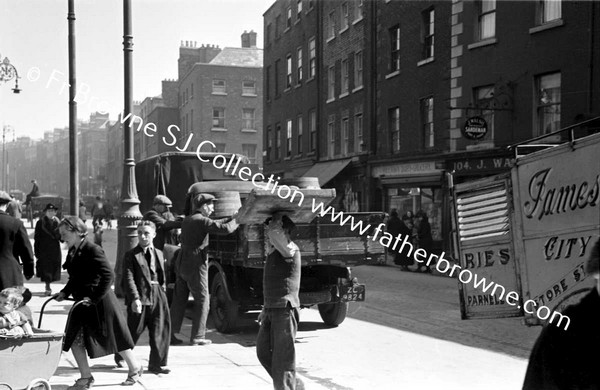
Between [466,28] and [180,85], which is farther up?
[180,85]

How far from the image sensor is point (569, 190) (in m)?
6.18

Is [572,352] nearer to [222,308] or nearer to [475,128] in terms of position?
[222,308]

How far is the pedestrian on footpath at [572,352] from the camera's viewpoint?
267 cm

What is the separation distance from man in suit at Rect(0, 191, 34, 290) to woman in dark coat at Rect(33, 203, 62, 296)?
5.44 metres

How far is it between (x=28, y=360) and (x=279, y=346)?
200 centimetres

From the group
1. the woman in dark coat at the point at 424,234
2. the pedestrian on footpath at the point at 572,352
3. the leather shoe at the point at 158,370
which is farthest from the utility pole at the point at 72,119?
the pedestrian on footpath at the point at 572,352

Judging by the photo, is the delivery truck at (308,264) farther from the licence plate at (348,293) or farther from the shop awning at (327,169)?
the shop awning at (327,169)

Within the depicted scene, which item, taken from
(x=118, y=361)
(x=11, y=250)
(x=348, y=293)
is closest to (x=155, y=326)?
(x=118, y=361)

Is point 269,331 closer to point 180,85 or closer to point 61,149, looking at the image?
point 180,85

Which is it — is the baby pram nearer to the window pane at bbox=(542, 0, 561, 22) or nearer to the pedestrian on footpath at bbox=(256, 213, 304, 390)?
the pedestrian on footpath at bbox=(256, 213, 304, 390)

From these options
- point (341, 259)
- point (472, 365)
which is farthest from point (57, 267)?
point (472, 365)

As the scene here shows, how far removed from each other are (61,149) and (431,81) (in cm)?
8986

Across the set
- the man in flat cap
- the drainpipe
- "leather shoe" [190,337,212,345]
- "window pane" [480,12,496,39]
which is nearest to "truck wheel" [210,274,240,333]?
"leather shoe" [190,337,212,345]

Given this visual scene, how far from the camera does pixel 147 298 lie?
21.8 feet
